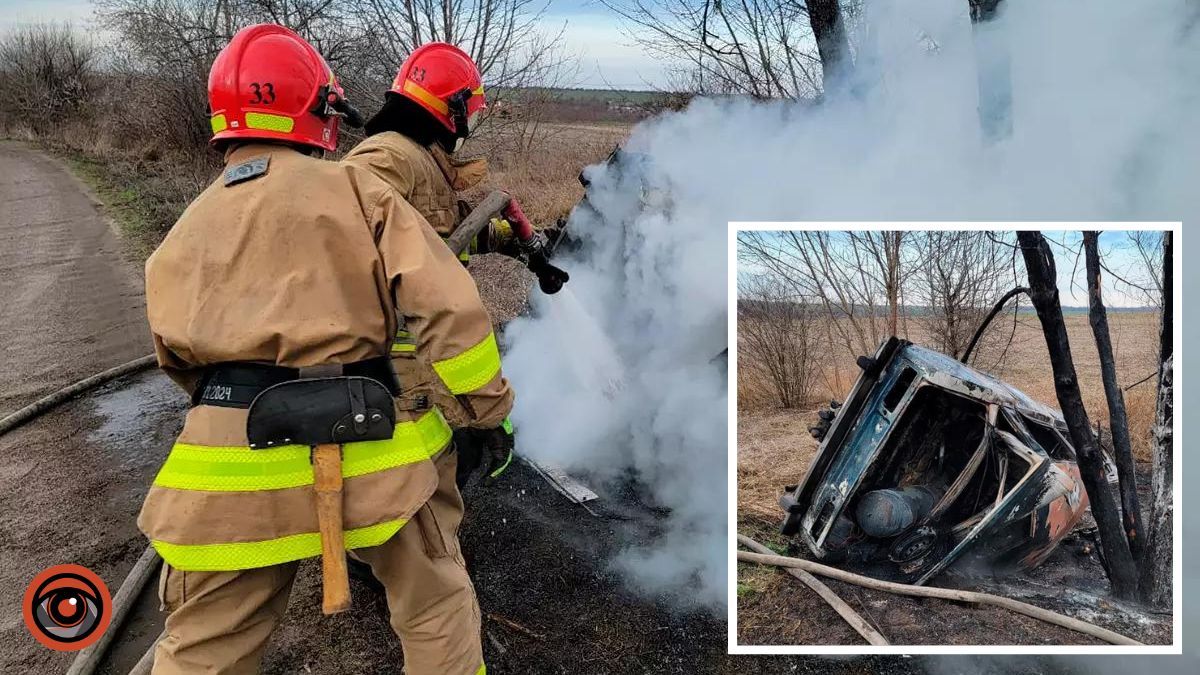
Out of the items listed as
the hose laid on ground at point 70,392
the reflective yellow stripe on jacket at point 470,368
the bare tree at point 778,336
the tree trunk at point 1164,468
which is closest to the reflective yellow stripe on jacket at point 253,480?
the reflective yellow stripe on jacket at point 470,368

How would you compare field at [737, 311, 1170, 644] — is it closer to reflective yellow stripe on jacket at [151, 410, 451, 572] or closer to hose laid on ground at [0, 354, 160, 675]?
reflective yellow stripe on jacket at [151, 410, 451, 572]

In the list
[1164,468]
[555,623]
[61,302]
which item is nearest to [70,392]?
[61,302]

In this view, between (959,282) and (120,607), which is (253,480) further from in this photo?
(959,282)

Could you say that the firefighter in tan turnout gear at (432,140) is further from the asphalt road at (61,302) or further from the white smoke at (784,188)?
the asphalt road at (61,302)

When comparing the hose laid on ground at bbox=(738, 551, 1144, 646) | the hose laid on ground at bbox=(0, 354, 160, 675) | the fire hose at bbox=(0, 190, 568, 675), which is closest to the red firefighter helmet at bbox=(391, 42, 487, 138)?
the fire hose at bbox=(0, 190, 568, 675)

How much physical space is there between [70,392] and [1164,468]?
651cm

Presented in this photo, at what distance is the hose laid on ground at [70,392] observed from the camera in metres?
4.89

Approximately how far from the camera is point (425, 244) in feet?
6.56

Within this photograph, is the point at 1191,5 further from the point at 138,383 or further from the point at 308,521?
the point at 138,383

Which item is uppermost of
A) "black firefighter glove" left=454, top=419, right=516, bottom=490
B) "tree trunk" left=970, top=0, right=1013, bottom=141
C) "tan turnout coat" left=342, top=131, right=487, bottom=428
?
"tree trunk" left=970, top=0, right=1013, bottom=141

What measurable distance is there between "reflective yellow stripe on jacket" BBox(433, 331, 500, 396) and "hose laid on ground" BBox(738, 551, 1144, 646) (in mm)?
1199

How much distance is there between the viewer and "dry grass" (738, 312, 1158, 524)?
236cm

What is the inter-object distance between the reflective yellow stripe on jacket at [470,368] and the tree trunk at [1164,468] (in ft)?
7.01

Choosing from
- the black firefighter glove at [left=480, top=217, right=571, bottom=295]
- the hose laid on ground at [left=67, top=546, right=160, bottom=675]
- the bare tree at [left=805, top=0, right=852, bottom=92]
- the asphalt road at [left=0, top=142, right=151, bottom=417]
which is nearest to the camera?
the hose laid on ground at [left=67, top=546, right=160, bottom=675]
